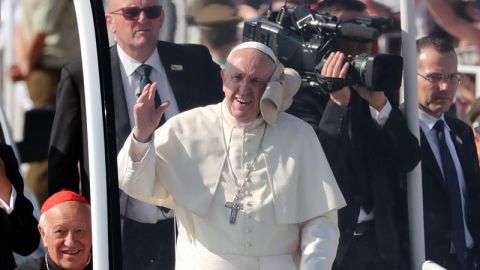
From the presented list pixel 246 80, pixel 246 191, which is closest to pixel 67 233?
pixel 246 191

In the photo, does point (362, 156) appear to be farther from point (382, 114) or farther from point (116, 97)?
point (116, 97)

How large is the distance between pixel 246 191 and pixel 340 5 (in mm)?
821

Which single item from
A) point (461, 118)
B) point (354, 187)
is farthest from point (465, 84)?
point (354, 187)

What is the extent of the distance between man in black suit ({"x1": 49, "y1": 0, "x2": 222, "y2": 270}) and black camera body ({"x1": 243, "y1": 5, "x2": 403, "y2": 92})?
25 cm

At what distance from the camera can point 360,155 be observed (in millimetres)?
4688

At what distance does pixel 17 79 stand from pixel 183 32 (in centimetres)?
190

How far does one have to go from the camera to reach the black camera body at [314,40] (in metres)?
4.62

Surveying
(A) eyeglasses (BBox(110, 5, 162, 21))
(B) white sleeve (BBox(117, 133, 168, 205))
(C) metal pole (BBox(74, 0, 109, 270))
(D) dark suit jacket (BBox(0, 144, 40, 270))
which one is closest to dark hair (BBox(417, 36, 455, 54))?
(A) eyeglasses (BBox(110, 5, 162, 21))

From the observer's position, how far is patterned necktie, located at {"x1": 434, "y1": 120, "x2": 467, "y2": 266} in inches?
189

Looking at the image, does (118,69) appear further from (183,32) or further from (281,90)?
(281,90)

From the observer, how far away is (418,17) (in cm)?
476

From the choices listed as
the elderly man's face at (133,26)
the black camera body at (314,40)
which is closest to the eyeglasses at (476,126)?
the black camera body at (314,40)

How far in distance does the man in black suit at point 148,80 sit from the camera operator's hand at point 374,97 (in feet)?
1.83

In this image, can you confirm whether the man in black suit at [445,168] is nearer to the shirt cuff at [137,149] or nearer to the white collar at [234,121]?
the white collar at [234,121]
